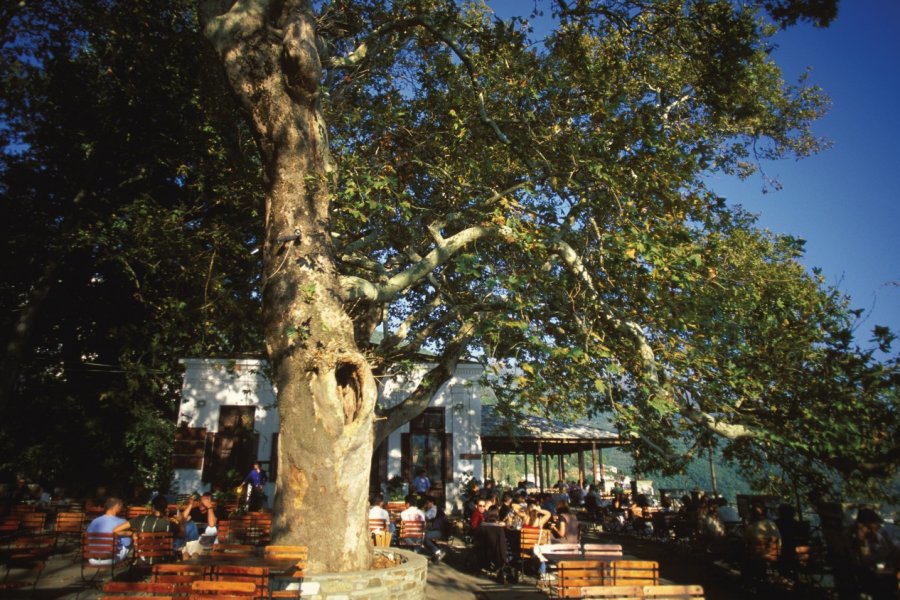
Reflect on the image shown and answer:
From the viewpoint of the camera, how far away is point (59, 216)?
13.1 m

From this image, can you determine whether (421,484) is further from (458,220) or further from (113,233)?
(113,233)

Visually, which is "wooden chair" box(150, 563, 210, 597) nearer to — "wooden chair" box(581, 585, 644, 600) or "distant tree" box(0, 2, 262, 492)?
"wooden chair" box(581, 585, 644, 600)

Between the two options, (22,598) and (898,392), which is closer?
(22,598)

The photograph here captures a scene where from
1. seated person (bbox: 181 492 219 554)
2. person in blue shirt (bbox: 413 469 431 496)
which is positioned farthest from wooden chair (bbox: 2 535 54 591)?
person in blue shirt (bbox: 413 469 431 496)

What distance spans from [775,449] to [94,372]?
1710 centimetres

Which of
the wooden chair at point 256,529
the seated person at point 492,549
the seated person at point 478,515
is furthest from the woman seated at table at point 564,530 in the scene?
the wooden chair at point 256,529

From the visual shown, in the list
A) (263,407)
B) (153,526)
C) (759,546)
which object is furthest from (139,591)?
(263,407)

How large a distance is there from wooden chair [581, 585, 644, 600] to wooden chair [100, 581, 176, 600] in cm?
360

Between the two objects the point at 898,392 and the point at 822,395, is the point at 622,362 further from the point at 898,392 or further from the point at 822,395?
the point at 898,392

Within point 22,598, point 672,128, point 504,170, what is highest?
point 672,128

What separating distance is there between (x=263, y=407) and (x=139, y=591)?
37.4ft

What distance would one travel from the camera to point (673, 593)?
4715mm

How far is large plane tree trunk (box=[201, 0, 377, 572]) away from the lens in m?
5.62

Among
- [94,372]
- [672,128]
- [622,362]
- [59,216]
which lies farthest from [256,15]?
[94,372]
